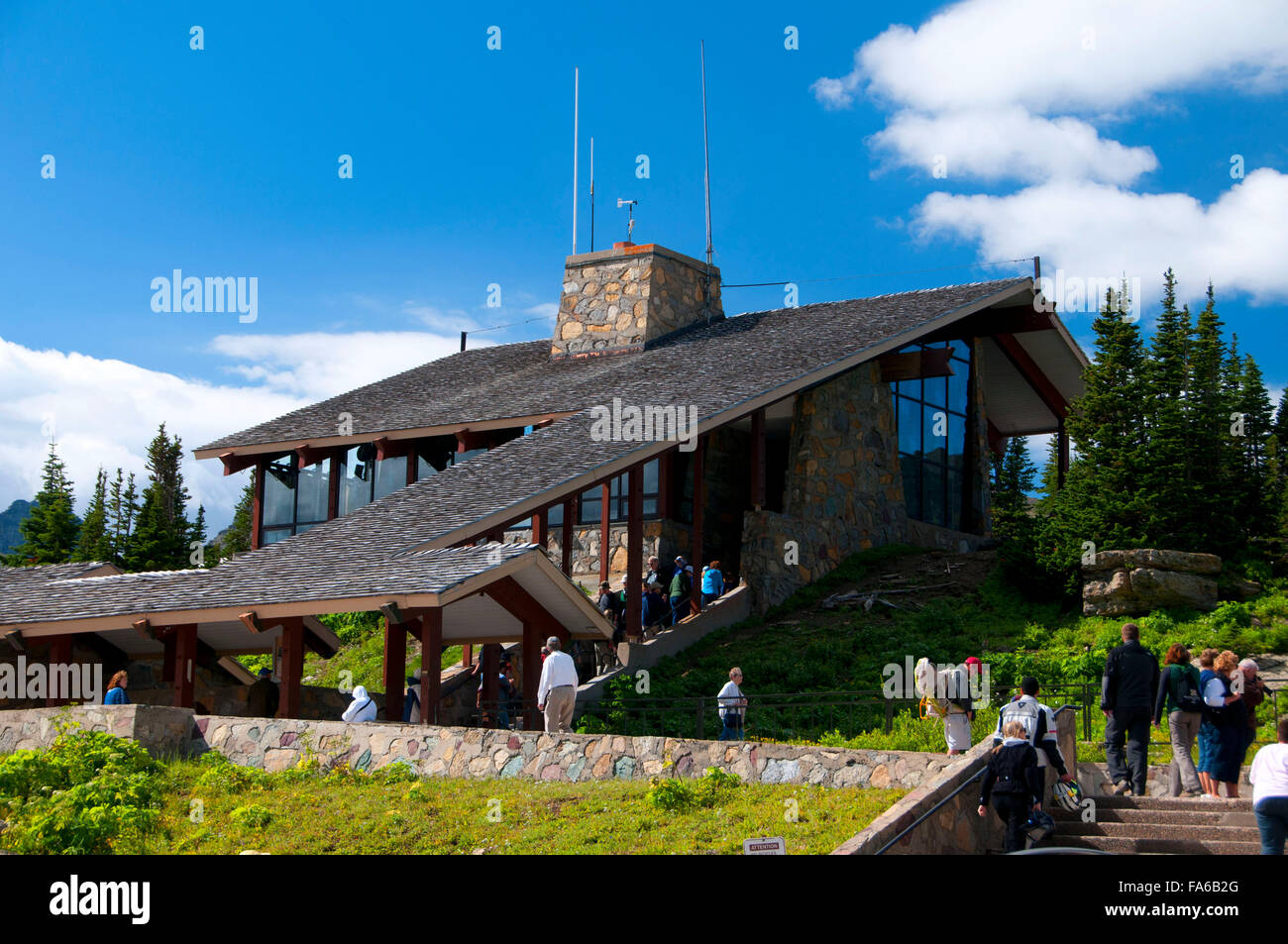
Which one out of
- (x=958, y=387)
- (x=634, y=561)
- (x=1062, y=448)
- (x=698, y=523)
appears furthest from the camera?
(x=1062, y=448)

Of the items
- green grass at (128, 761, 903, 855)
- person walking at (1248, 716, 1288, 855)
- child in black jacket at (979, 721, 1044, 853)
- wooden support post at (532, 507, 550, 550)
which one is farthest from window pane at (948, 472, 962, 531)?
person walking at (1248, 716, 1288, 855)

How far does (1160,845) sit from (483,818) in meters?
5.63

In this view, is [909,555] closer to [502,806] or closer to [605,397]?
[605,397]

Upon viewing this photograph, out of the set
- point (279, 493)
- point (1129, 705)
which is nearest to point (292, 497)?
point (279, 493)

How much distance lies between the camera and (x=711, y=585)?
25141 mm

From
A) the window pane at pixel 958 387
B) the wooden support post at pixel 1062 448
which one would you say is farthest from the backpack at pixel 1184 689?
the wooden support post at pixel 1062 448

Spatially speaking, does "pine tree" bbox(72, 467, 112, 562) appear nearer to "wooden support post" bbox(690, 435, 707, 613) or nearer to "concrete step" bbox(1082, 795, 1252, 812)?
"wooden support post" bbox(690, 435, 707, 613)

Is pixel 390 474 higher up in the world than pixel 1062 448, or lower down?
lower down

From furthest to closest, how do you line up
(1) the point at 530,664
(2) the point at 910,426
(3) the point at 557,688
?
(2) the point at 910,426
(1) the point at 530,664
(3) the point at 557,688

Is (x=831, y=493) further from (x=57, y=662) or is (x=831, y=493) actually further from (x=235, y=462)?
(x=57, y=662)

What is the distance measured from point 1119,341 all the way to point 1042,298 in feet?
9.04

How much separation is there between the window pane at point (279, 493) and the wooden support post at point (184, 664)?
1382 cm

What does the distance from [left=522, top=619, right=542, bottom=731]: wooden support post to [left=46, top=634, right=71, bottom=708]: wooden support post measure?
21.3 feet

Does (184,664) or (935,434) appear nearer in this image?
(184,664)
